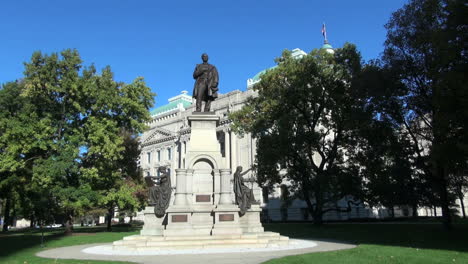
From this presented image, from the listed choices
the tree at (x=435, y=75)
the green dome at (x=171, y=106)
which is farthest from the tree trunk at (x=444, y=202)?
the green dome at (x=171, y=106)

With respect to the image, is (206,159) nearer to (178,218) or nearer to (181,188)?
(181,188)

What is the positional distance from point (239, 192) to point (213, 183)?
4.16 ft

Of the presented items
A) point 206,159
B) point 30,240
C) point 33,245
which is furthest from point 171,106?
point 206,159

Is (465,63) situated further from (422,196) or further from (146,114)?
(146,114)

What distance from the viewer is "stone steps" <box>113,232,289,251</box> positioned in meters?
14.0

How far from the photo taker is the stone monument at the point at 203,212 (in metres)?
14.6

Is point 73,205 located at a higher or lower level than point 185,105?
lower

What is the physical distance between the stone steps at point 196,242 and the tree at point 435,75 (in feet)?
29.7

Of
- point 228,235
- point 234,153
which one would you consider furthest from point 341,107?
point 234,153

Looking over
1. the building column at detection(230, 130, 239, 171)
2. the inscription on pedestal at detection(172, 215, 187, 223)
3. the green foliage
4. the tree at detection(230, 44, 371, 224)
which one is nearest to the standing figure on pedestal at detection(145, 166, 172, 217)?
the inscription on pedestal at detection(172, 215, 187, 223)

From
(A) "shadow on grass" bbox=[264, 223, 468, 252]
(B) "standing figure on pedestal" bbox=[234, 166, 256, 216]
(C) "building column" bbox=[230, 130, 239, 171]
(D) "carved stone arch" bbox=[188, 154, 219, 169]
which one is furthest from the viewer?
(C) "building column" bbox=[230, 130, 239, 171]

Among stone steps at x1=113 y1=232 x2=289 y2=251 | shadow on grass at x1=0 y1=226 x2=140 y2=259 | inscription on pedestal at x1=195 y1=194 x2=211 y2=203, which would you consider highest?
inscription on pedestal at x1=195 y1=194 x2=211 y2=203

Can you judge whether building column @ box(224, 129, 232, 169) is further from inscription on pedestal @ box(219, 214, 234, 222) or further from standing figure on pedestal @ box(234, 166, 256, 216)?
inscription on pedestal @ box(219, 214, 234, 222)

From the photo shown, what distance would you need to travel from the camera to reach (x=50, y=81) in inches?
1093
